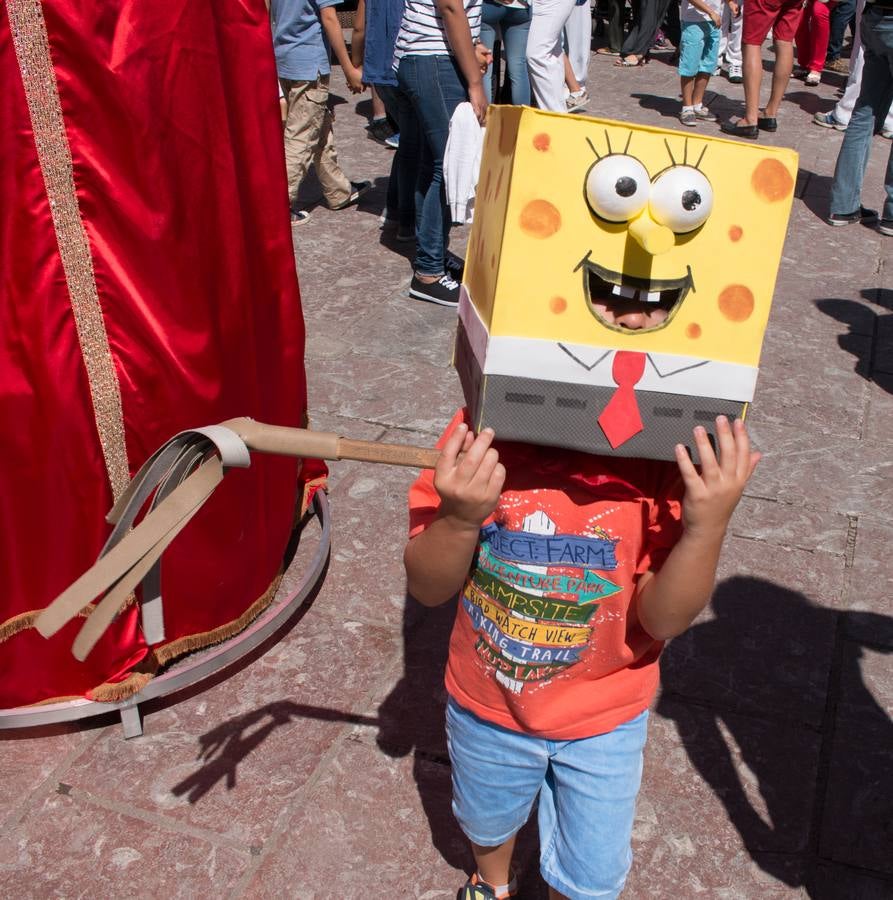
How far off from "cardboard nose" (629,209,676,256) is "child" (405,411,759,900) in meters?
0.30

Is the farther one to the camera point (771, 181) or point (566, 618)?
point (566, 618)

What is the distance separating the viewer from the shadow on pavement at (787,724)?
259 centimetres

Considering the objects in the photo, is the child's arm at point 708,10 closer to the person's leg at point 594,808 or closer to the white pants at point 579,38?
the white pants at point 579,38

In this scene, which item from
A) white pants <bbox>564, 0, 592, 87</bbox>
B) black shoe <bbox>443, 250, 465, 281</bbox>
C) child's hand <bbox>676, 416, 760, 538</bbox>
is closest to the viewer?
child's hand <bbox>676, 416, 760, 538</bbox>

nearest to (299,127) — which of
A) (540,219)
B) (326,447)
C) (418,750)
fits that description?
(418,750)

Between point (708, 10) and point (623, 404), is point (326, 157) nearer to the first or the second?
point (708, 10)

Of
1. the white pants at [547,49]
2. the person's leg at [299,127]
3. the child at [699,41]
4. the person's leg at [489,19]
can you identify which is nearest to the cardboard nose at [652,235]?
the person's leg at [299,127]

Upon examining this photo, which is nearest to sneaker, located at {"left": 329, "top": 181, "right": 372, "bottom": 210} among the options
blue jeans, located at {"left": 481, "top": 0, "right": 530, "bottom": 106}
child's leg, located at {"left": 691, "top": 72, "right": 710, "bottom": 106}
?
blue jeans, located at {"left": 481, "top": 0, "right": 530, "bottom": 106}

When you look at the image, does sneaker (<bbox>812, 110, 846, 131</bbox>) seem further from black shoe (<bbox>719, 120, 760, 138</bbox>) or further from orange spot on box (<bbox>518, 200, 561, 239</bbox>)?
orange spot on box (<bbox>518, 200, 561, 239</bbox>)

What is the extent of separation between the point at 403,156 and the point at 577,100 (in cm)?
410

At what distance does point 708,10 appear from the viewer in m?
8.85

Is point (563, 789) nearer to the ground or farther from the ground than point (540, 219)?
nearer to the ground

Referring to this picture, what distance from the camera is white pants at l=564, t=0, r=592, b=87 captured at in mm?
9078

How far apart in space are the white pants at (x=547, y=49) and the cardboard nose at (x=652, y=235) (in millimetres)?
6214
